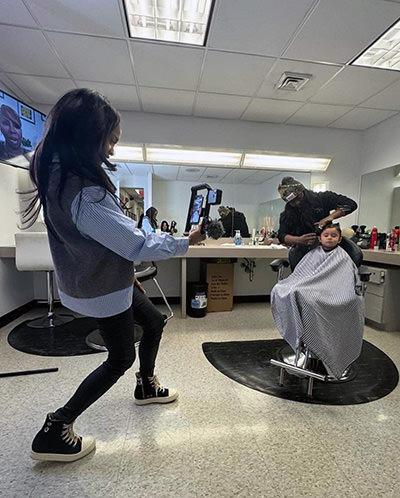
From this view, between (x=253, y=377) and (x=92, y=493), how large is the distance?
3.69ft

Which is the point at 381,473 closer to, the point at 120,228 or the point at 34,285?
the point at 120,228

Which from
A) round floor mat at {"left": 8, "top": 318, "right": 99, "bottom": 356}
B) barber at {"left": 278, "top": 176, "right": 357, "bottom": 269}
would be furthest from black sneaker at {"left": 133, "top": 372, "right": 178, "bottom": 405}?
barber at {"left": 278, "top": 176, "right": 357, "bottom": 269}

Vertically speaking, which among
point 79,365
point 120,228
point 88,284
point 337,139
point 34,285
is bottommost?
point 79,365

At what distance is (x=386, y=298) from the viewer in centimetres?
259

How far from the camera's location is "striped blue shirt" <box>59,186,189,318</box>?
860 mm

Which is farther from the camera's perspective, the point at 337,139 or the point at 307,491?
the point at 337,139

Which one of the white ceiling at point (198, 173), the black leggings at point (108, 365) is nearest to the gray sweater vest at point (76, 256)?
the black leggings at point (108, 365)

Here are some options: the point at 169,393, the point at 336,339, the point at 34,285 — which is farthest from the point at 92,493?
the point at 34,285

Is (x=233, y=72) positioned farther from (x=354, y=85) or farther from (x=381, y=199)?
(x=381, y=199)

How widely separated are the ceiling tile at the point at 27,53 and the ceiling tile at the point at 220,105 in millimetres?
1349

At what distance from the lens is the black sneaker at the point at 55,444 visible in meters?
1.08

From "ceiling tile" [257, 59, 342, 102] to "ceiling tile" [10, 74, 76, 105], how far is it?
6.26 feet

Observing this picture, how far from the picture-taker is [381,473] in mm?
1093

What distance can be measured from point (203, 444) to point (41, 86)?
3.31m
